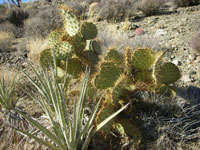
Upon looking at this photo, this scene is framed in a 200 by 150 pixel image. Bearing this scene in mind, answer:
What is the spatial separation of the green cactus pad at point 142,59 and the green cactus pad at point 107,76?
0.30m

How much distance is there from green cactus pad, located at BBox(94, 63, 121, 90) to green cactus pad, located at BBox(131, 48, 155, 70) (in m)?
0.30

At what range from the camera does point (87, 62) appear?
8.89 ft

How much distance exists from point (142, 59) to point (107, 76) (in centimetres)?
55

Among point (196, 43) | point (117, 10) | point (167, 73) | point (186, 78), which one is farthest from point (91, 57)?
point (117, 10)

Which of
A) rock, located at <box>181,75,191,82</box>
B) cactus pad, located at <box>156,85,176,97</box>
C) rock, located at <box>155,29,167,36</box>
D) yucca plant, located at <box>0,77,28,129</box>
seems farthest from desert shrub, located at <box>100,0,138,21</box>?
yucca plant, located at <box>0,77,28,129</box>

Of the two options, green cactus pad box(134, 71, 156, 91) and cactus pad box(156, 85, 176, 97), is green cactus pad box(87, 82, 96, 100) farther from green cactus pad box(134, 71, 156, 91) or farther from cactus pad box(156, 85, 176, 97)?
cactus pad box(156, 85, 176, 97)

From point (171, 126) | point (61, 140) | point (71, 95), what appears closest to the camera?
point (61, 140)

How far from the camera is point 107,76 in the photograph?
2240mm

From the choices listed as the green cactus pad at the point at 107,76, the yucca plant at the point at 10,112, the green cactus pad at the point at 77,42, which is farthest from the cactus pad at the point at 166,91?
the yucca plant at the point at 10,112

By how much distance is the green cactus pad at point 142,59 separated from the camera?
2.41 meters

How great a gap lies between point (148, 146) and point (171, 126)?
39 centimetres

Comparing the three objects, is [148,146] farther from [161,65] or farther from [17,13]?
[17,13]

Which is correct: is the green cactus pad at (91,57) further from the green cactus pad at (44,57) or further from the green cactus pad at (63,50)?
the green cactus pad at (44,57)

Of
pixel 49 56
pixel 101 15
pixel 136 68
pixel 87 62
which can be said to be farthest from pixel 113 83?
pixel 101 15
